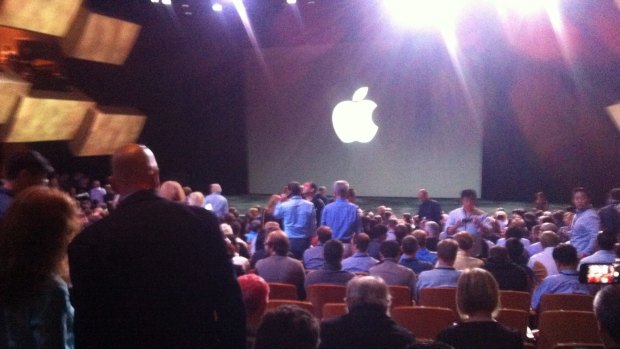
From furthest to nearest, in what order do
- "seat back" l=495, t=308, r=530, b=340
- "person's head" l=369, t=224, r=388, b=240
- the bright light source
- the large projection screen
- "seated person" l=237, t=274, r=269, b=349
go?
1. the large projection screen
2. the bright light source
3. "person's head" l=369, t=224, r=388, b=240
4. "seat back" l=495, t=308, r=530, b=340
5. "seated person" l=237, t=274, r=269, b=349

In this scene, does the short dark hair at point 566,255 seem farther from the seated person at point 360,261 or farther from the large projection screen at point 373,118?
the large projection screen at point 373,118

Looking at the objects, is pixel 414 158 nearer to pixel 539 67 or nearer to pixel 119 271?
pixel 539 67

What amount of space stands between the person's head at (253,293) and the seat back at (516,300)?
2.36 meters

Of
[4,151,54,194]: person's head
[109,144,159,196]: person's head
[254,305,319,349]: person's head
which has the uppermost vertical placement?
[109,144,159,196]: person's head

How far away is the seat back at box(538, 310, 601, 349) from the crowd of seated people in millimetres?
975

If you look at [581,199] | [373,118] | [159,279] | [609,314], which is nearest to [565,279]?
[609,314]

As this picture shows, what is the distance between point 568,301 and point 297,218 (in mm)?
3953

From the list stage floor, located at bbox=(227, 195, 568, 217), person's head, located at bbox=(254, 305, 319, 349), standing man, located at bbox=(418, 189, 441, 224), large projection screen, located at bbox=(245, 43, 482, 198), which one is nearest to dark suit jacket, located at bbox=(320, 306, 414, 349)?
person's head, located at bbox=(254, 305, 319, 349)

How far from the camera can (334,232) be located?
826cm

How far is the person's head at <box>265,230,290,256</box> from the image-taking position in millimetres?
5410

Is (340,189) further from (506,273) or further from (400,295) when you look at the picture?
(400,295)

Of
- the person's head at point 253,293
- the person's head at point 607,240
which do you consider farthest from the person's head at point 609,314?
the person's head at point 607,240

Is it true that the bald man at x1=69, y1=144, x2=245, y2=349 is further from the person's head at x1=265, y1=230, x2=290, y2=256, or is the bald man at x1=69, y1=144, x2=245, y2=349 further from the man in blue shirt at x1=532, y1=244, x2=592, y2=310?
the man in blue shirt at x1=532, y1=244, x2=592, y2=310

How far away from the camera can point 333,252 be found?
17.3ft
